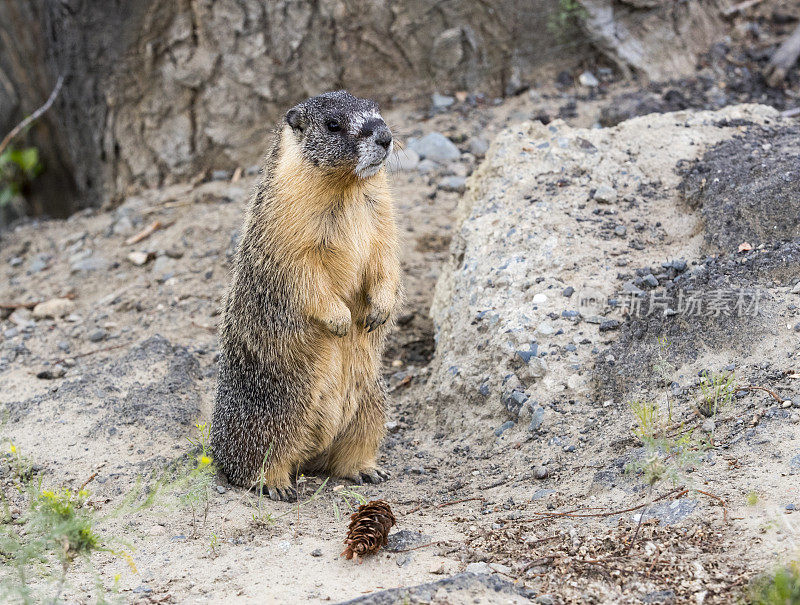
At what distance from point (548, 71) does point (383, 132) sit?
4888 mm

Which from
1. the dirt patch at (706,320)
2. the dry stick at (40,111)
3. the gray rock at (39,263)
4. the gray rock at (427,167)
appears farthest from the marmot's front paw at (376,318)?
the dry stick at (40,111)

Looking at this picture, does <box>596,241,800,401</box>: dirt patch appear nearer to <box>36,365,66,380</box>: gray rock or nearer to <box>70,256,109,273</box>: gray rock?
<box>36,365,66,380</box>: gray rock

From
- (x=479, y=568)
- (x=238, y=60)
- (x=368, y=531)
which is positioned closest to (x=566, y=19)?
(x=238, y=60)

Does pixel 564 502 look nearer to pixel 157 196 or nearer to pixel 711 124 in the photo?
pixel 711 124

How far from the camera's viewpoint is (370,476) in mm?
5508

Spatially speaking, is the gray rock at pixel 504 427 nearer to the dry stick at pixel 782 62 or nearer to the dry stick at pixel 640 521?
the dry stick at pixel 640 521

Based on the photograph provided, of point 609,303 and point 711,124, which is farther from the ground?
point 711,124

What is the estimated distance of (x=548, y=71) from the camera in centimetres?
908

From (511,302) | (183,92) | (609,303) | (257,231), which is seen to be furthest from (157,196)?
(609,303)

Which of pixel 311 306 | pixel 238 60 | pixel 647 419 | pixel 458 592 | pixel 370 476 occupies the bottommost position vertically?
pixel 370 476

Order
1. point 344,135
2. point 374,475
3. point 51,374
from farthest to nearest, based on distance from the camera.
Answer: point 51,374 → point 374,475 → point 344,135

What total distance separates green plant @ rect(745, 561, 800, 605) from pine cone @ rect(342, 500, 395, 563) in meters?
1.61

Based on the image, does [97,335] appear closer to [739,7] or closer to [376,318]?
[376,318]

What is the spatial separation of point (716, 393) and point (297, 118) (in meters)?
2.88
